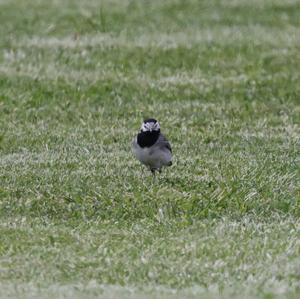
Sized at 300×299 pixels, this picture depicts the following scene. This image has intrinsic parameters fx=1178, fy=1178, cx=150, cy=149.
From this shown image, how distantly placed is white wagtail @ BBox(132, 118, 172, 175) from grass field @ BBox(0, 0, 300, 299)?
167mm

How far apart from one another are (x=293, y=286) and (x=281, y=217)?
2232 millimetres

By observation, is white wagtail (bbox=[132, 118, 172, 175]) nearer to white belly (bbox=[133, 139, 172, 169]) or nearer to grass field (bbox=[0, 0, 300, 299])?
white belly (bbox=[133, 139, 172, 169])

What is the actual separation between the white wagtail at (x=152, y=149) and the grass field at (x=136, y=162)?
0.55 feet

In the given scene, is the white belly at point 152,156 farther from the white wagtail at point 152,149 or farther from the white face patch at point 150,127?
the white face patch at point 150,127

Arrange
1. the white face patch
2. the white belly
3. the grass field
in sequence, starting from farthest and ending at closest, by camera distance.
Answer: the white face patch < the white belly < the grass field

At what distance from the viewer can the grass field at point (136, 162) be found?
903 cm

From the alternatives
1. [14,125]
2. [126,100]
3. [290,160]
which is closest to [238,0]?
[126,100]

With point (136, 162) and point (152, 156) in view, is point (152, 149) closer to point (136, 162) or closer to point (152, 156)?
point (152, 156)

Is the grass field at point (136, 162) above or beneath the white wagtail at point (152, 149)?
beneath

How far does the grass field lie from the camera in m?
9.03

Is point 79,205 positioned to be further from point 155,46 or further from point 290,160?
point 155,46

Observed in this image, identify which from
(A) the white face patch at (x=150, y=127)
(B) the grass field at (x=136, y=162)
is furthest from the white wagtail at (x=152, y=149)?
(B) the grass field at (x=136, y=162)

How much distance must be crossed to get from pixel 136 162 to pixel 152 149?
102cm

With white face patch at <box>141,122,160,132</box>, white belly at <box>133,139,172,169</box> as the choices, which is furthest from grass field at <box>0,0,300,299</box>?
white face patch at <box>141,122,160,132</box>
